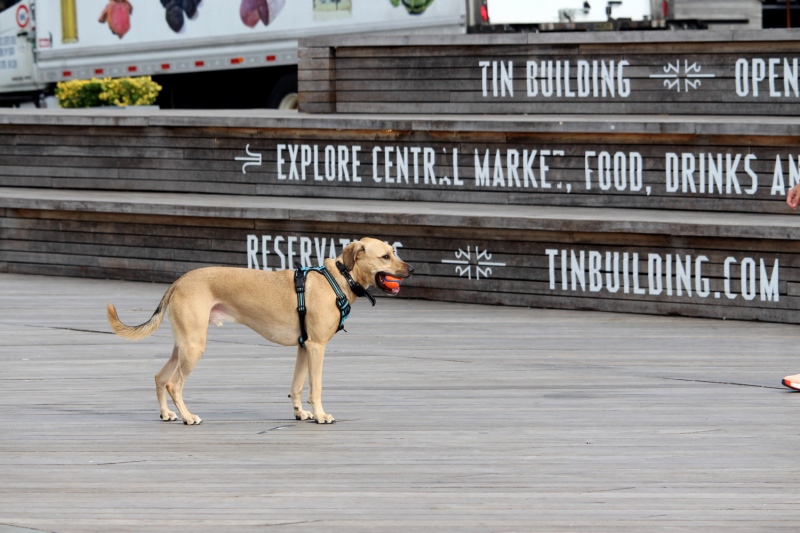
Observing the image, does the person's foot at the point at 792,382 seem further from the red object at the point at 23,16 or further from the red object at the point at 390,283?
the red object at the point at 23,16

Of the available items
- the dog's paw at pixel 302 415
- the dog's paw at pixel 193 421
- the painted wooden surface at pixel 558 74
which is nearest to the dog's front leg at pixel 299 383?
the dog's paw at pixel 302 415

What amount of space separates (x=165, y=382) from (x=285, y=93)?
917cm

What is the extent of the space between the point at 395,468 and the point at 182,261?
5.00 meters

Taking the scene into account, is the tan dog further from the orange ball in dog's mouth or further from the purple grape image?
the purple grape image

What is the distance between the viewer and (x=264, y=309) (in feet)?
15.4

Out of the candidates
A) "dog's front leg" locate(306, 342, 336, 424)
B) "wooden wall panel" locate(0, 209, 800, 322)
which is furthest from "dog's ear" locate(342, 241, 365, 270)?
"wooden wall panel" locate(0, 209, 800, 322)

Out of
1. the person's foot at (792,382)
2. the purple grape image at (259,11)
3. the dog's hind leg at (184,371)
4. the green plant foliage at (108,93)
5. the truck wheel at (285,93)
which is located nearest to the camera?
the dog's hind leg at (184,371)

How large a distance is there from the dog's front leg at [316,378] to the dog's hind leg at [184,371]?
1.54ft

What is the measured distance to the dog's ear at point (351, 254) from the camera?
184 inches

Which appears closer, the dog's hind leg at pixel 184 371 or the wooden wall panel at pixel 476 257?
the dog's hind leg at pixel 184 371

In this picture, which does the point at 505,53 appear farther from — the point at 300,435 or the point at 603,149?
the point at 300,435

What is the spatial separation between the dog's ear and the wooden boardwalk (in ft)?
2.34

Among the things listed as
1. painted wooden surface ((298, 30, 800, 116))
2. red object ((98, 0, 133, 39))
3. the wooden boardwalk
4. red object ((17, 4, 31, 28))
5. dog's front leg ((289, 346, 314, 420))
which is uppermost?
red object ((17, 4, 31, 28))

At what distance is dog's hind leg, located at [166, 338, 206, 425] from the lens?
4539 mm
